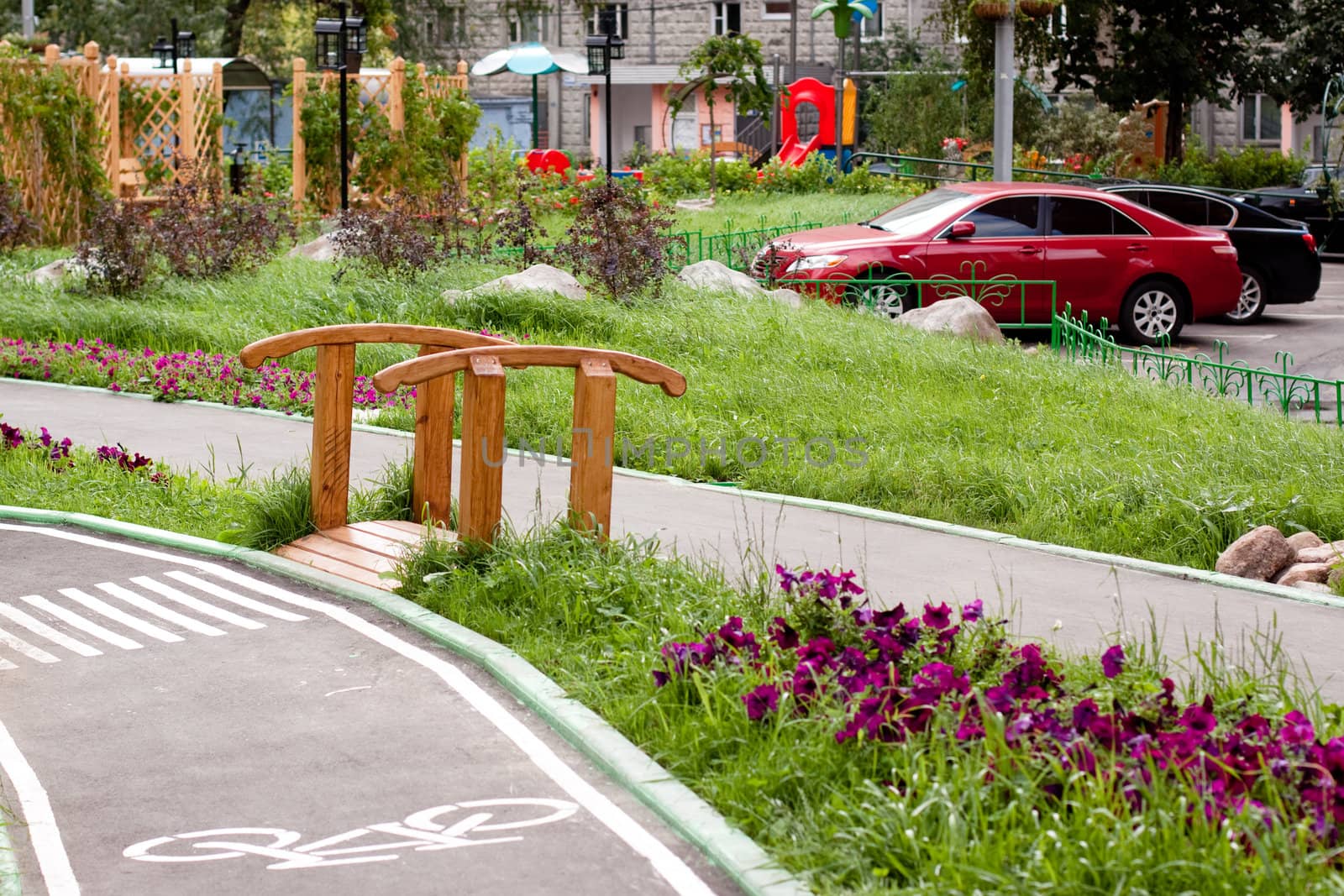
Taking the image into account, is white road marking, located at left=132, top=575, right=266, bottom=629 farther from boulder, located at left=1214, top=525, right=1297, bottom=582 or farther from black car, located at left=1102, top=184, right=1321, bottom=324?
black car, located at left=1102, top=184, right=1321, bottom=324

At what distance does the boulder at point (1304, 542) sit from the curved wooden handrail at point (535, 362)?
3.02 metres

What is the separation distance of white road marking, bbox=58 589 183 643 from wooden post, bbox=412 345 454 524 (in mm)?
1459

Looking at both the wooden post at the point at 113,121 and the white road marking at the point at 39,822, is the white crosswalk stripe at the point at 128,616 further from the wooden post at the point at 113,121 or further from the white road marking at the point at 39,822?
the wooden post at the point at 113,121

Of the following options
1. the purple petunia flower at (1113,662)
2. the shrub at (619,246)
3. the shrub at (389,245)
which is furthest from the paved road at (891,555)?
the shrub at (389,245)

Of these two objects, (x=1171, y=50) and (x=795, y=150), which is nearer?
(x=1171, y=50)

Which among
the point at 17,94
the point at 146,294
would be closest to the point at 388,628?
the point at 146,294

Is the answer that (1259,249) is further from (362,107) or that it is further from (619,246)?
(362,107)

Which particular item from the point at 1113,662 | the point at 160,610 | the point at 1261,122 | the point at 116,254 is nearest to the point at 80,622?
the point at 160,610

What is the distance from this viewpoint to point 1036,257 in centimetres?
1705

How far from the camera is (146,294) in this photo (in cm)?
1623

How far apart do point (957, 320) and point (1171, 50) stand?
1095 inches

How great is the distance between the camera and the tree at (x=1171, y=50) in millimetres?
39531

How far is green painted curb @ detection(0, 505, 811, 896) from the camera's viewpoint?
4375mm

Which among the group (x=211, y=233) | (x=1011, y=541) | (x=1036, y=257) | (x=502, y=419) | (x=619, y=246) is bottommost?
(x=1011, y=541)
